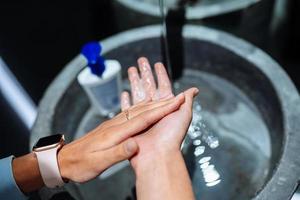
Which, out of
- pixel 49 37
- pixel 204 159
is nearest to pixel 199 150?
pixel 204 159

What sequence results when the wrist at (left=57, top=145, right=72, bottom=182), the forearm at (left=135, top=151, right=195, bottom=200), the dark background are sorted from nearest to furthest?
1. the forearm at (left=135, top=151, right=195, bottom=200)
2. the wrist at (left=57, top=145, right=72, bottom=182)
3. the dark background

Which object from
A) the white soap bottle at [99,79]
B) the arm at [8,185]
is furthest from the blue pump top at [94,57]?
the arm at [8,185]

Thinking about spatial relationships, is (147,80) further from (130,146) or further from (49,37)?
(49,37)

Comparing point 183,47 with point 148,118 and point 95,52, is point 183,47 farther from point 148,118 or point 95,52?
point 148,118

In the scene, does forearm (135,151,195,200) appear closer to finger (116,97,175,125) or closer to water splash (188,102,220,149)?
finger (116,97,175,125)

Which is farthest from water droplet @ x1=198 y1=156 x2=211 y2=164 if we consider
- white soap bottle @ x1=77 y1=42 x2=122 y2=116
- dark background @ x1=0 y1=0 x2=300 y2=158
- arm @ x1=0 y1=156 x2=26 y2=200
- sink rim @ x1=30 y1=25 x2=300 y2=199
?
dark background @ x1=0 y1=0 x2=300 y2=158

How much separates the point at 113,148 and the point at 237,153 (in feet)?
1.43

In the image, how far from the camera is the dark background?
4.58 ft

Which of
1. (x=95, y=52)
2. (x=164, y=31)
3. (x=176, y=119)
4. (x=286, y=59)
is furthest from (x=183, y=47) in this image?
→ (x=286, y=59)

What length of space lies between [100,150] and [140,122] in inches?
4.0

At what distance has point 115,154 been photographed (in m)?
0.77

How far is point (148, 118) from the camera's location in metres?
0.81

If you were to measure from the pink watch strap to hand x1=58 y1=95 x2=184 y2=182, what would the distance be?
1 centimetres

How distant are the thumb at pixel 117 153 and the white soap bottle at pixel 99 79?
325 millimetres
